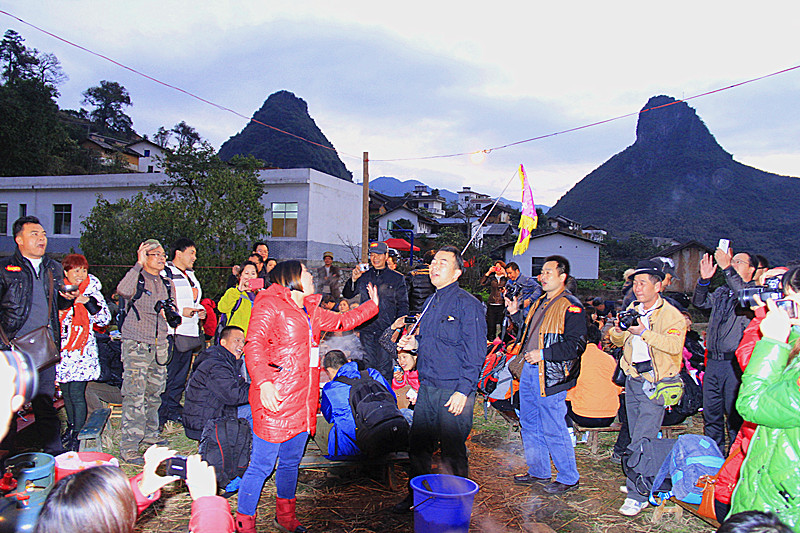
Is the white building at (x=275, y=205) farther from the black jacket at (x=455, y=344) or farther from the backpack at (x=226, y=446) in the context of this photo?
the black jacket at (x=455, y=344)

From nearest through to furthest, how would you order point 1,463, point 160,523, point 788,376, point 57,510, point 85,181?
point 57,510, point 788,376, point 1,463, point 160,523, point 85,181

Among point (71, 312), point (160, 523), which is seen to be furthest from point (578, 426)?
point (71, 312)

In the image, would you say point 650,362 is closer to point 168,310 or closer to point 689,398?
point 689,398

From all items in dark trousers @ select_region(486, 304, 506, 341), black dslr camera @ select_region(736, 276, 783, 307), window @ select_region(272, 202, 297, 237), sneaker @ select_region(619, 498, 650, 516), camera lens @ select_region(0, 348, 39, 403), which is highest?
window @ select_region(272, 202, 297, 237)

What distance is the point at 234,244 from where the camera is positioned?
20.3 metres

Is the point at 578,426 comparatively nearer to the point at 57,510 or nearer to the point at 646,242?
the point at 57,510

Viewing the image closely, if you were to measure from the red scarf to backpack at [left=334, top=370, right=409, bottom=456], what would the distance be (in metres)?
2.90

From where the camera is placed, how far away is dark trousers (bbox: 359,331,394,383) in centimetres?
661

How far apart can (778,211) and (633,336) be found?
267 feet

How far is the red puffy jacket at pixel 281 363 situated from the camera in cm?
366

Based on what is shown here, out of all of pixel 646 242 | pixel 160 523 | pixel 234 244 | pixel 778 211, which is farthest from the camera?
pixel 778 211

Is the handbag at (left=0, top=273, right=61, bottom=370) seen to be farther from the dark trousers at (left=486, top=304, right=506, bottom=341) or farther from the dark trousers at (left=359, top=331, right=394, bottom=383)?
the dark trousers at (left=486, top=304, right=506, bottom=341)

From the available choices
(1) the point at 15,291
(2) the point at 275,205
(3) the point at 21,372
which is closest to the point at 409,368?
(1) the point at 15,291

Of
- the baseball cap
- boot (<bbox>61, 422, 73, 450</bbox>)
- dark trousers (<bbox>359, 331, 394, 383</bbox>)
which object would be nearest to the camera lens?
boot (<bbox>61, 422, 73, 450</bbox>)
